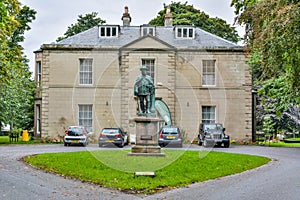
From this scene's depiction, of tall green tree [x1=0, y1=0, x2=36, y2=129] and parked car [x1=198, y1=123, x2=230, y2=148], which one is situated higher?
tall green tree [x1=0, y1=0, x2=36, y2=129]

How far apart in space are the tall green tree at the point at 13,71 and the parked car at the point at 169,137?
927cm

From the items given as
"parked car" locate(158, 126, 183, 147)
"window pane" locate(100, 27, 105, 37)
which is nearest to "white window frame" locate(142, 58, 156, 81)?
"window pane" locate(100, 27, 105, 37)

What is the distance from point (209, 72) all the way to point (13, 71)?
1563 cm

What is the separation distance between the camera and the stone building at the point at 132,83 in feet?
113

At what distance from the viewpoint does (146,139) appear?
1806 centimetres

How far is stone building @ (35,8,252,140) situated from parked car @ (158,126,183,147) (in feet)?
22.1

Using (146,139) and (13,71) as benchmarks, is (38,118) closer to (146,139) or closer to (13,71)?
(13,71)

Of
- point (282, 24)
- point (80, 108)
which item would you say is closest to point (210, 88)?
point (80, 108)

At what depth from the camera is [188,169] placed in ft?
49.6

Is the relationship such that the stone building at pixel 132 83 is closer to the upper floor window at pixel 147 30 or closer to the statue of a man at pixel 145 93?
the upper floor window at pixel 147 30

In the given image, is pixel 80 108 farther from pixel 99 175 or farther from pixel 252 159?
pixel 99 175

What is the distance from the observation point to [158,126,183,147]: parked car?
2705 cm

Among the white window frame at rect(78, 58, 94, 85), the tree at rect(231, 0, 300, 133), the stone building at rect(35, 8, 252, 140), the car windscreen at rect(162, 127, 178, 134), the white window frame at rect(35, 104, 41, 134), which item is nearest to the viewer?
the tree at rect(231, 0, 300, 133)

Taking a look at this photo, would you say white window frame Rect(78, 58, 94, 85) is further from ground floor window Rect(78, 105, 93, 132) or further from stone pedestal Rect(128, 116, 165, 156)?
stone pedestal Rect(128, 116, 165, 156)
